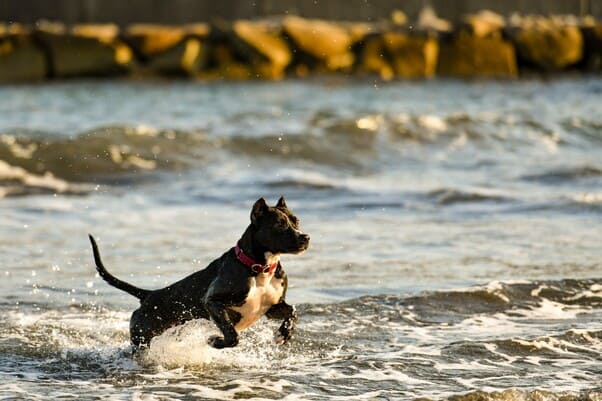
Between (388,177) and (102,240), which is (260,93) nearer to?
(388,177)

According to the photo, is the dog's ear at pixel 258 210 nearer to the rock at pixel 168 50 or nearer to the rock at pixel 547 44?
the rock at pixel 168 50

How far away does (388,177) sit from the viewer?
15.2 metres

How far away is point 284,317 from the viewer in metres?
6.77

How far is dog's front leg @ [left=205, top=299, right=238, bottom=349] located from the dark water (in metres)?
0.17

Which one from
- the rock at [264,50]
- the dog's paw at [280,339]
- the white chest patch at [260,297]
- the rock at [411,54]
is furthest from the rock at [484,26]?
the white chest patch at [260,297]

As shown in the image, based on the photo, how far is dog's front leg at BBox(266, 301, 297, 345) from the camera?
6727 millimetres

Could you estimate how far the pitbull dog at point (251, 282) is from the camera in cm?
653

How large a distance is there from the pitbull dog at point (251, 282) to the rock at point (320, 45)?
88.2ft

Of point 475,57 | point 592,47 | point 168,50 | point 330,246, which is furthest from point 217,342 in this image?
point 592,47

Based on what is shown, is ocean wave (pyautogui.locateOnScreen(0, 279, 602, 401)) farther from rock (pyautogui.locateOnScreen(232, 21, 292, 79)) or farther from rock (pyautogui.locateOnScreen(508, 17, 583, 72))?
A: rock (pyautogui.locateOnScreen(508, 17, 583, 72))

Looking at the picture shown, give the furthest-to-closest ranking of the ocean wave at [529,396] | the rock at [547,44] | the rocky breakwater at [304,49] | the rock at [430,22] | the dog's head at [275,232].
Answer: the rock at [547,44], the rock at [430,22], the rocky breakwater at [304,49], the dog's head at [275,232], the ocean wave at [529,396]

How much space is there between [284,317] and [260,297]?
224 mm

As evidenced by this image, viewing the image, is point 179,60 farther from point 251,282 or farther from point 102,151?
point 251,282

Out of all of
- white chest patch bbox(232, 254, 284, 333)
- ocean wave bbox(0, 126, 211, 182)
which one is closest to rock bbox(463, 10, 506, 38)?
ocean wave bbox(0, 126, 211, 182)
